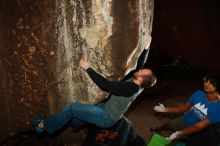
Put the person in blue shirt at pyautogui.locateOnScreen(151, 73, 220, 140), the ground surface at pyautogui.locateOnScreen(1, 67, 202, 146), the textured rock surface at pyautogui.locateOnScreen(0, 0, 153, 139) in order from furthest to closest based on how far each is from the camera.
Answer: the ground surface at pyautogui.locateOnScreen(1, 67, 202, 146) < the person in blue shirt at pyautogui.locateOnScreen(151, 73, 220, 140) < the textured rock surface at pyautogui.locateOnScreen(0, 0, 153, 139)

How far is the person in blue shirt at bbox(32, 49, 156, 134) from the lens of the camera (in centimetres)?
381

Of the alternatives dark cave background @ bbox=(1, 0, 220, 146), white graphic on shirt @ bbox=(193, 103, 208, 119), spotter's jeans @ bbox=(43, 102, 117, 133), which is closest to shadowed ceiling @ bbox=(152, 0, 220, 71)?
dark cave background @ bbox=(1, 0, 220, 146)

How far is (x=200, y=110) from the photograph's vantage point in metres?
4.22

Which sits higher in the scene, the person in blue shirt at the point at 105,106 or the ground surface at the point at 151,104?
the person in blue shirt at the point at 105,106

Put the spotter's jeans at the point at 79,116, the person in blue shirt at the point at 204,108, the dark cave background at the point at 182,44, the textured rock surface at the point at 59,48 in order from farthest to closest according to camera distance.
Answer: the dark cave background at the point at 182,44, the person in blue shirt at the point at 204,108, the spotter's jeans at the point at 79,116, the textured rock surface at the point at 59,48

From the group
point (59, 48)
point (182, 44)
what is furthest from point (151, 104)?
point (59, 48)

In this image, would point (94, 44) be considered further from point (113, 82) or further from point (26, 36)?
point (26, 36)

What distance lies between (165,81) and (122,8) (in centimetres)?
390

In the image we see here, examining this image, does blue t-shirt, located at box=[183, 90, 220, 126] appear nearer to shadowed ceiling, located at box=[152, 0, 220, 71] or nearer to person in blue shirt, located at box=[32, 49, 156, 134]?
person in blue shirt, located at box=[32, 49, 156, 134]

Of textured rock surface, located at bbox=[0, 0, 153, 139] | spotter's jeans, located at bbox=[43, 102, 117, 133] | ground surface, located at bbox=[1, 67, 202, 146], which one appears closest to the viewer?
textured rock surface, located at bbox=[0, 0, 153, 139]

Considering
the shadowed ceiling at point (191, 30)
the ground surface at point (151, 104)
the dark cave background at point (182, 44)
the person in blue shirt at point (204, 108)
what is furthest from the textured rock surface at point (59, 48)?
the shadowed ceiling at point (191, 30)

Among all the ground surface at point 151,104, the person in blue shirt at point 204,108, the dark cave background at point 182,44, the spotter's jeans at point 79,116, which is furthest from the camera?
the dark cave background at point 182,44

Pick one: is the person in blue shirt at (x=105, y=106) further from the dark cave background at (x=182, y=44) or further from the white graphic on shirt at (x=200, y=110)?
the dark cave background at (x=182, y=44)

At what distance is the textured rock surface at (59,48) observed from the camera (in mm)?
3643
